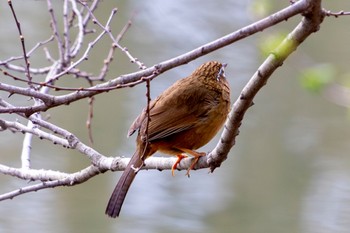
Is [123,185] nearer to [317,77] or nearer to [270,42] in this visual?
[270,42]

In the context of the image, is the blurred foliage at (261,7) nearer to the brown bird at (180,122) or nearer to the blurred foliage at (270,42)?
the blurred foliage at (270,42)

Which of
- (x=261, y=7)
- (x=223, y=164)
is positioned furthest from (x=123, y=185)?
(x=223, y=164)

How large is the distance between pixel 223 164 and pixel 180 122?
161 inches

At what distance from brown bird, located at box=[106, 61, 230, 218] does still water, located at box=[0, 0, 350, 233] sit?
2.53 metres

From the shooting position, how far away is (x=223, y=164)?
873 centimetres

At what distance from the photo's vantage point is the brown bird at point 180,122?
14.8 feet

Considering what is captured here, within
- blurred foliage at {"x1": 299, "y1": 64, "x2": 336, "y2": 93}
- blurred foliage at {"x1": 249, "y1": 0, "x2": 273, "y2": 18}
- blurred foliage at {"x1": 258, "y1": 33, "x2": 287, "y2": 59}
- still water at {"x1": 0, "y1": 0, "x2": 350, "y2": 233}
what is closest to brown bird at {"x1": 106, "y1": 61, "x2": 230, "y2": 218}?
blurred foliage at {"x1": 249, "y1": 0, "x2": 273, "y2": 18}

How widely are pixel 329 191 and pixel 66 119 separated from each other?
2.66m

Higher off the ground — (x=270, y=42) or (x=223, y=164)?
(x=223, y=164)

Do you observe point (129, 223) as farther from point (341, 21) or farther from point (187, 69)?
point (341, 21)

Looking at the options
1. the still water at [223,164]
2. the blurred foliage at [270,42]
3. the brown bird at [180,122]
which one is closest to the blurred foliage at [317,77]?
the blurred foliage at [270,42]

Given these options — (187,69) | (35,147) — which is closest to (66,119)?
(35,147)

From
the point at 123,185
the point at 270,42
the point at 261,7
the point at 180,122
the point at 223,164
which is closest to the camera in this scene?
the point at 270,42

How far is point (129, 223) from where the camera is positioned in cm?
784
